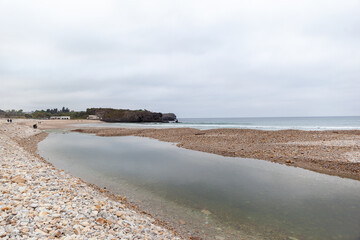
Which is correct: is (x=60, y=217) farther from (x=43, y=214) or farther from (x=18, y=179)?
(x=18, y=179)

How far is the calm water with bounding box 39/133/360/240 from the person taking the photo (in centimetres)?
664

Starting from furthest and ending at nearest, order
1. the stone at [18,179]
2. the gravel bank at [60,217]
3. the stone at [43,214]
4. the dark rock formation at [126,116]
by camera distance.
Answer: the dark rock formation at [126,116] < the stone at [18,179] < the stone at [43,214] < the gravel bank at [60,217]

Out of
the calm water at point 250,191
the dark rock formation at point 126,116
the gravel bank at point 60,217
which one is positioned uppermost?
the dark rock formation at point 126,116

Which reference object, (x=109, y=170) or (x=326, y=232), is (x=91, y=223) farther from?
(x=109, y=170)

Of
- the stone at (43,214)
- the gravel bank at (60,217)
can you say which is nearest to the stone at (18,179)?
the gravel bank at (60,217)

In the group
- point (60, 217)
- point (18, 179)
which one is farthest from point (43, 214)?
point (18, 179)

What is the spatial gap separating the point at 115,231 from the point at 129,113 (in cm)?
12639

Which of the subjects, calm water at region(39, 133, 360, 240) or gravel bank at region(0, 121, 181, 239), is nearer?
gravel bank at region(0, 121, 181, 239)

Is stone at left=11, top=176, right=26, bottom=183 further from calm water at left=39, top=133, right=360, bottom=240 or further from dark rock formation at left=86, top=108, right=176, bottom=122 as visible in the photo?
dark rock formation at left=86, top=108, right=176, bottom=122

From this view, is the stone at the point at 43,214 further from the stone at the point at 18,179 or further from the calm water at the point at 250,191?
the calm water at the point at 250,191

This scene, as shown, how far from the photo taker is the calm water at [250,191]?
6645 millimetres

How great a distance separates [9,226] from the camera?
4.12 m

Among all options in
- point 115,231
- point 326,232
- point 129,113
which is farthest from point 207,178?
point 129,113

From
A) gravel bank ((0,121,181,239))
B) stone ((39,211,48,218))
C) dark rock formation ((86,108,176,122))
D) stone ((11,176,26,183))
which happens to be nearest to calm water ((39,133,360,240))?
gravel bank ((0,121,181,239))
